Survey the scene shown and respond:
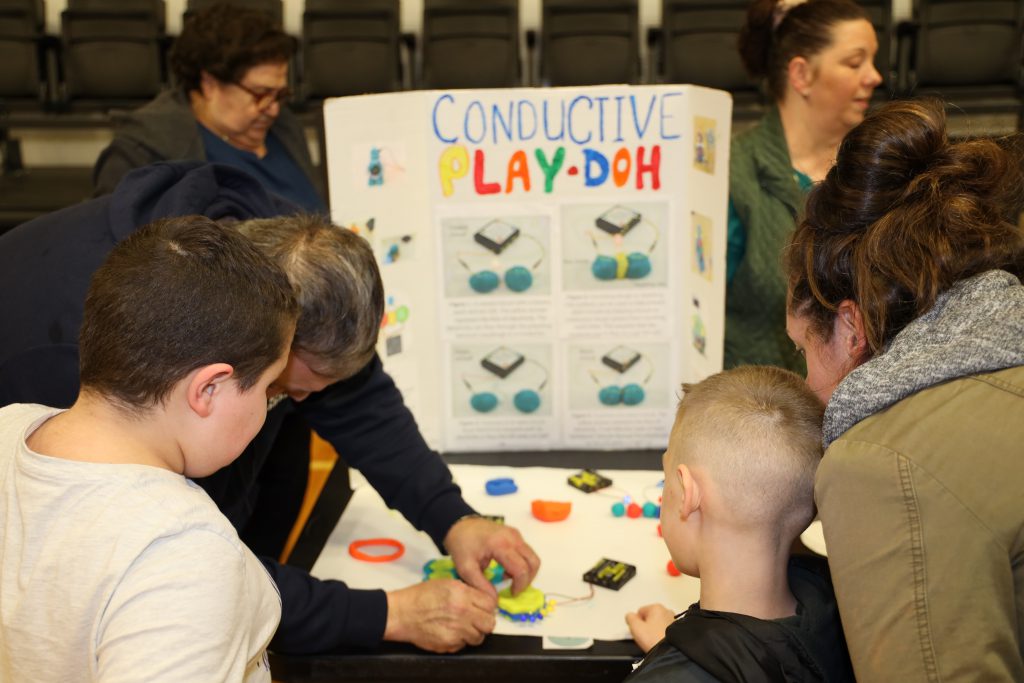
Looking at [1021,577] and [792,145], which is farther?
[792,145]

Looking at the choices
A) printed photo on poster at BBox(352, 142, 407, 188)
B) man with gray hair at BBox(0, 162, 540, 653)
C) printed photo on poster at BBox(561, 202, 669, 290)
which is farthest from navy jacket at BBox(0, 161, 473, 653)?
printed photo on poster at BBox(561, 202, 669, 290)

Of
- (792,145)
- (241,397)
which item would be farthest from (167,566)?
(792,145)

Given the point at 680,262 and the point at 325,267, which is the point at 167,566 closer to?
the point at 325,267

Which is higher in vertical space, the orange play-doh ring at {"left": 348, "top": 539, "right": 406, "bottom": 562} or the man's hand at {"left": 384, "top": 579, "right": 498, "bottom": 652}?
the man's hand at {"left": 384, "top": 579, "right": 498, "bottom": 652}

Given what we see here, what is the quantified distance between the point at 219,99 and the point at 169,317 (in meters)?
1.87

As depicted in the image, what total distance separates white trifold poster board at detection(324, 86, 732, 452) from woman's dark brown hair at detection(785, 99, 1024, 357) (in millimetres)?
760

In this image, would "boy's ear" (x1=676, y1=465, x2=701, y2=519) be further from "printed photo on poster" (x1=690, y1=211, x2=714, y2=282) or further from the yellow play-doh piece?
"printed photo on poster" (x1=690, y1=211, x2=714, y2=282)

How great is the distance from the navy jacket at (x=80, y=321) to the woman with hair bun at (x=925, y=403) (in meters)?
0.74

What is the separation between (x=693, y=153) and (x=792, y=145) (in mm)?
438

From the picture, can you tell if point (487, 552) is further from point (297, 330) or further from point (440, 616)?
point (297, 330)

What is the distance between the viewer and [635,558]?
1.66 m

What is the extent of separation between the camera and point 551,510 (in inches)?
70.9

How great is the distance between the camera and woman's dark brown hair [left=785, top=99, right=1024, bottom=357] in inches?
41.1

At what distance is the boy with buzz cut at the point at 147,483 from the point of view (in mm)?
918
